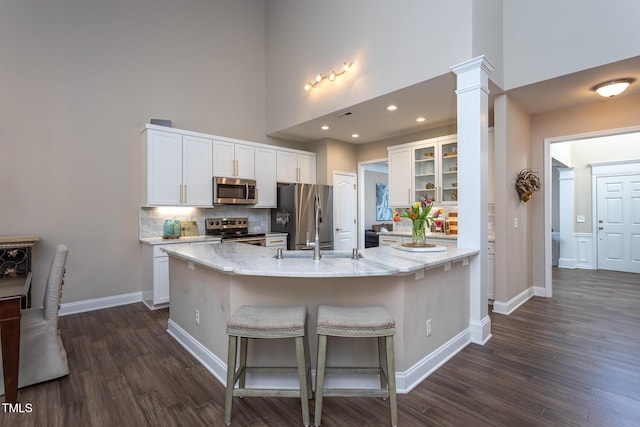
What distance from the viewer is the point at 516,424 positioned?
1.84 m

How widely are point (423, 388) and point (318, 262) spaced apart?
1.16 metres

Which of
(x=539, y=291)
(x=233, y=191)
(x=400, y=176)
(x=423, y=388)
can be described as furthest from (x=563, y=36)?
(x=233, y=191)

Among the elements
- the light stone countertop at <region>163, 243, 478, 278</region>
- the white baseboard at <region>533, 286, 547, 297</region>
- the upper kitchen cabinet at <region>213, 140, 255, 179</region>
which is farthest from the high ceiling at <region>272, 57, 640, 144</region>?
the white baseboard at <region>533, 286, 547, 297</region>

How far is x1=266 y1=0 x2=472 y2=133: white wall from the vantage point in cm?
323

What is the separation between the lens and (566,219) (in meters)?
6.96

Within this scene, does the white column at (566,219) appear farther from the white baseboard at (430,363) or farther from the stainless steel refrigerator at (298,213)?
the white baseboard at (430,363)

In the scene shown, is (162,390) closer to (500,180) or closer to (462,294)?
(462,294)

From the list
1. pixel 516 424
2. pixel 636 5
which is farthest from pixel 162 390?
pixel 636 5

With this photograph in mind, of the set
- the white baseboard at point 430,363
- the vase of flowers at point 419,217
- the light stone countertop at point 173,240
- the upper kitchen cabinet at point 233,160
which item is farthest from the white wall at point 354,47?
the white baseboard at point 430,363

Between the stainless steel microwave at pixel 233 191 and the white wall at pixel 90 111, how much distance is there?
0.99 metres

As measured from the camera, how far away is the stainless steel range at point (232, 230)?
194 inches

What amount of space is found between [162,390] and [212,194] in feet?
10.2

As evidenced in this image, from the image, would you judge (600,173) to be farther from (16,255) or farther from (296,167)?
(16,255)

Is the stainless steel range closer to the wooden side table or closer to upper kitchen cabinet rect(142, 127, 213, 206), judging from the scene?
upper kitchen cabinet rect(142, 127, 213, 206)
